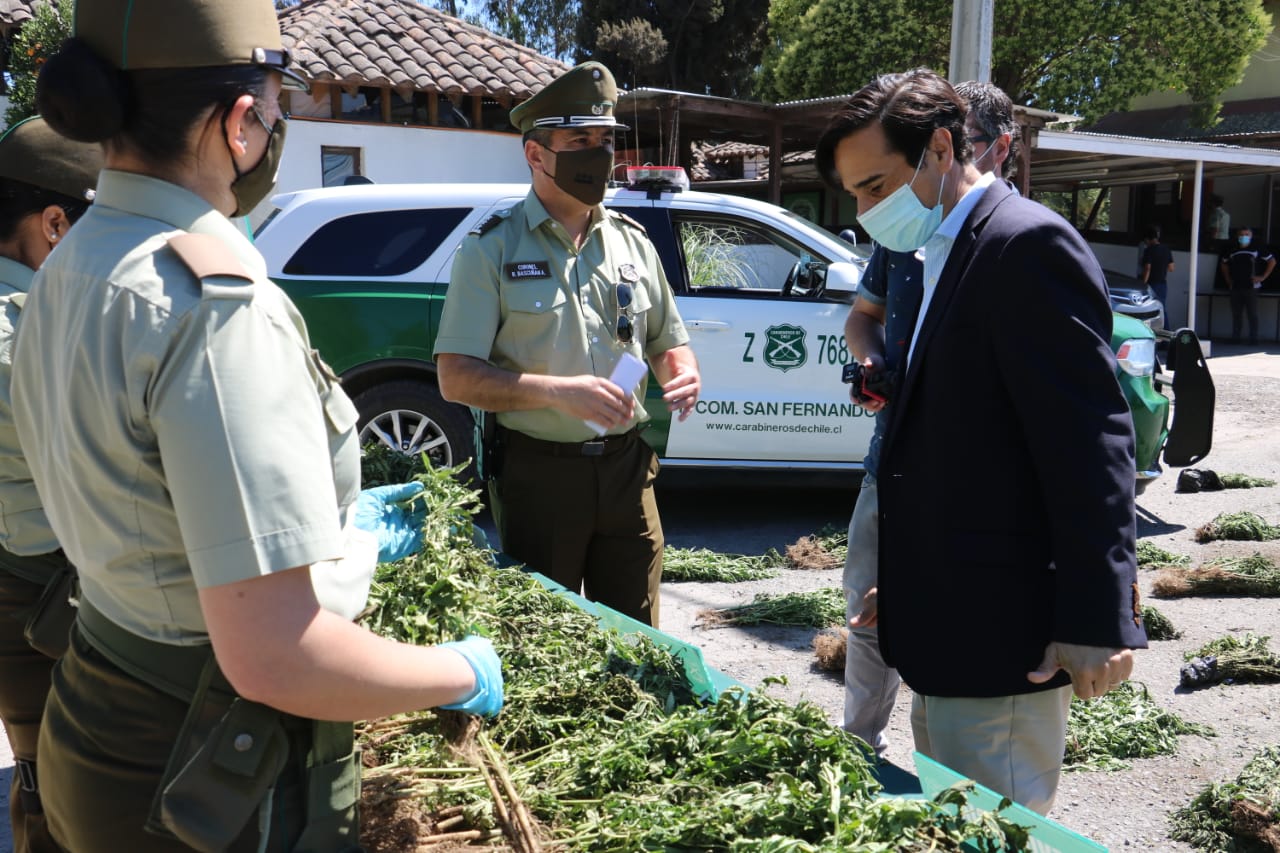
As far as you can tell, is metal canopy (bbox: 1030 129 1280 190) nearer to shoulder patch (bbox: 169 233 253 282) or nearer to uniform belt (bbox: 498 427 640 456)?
uniform belt (bbox: 498 427 640 456)

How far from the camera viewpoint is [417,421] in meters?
7.20

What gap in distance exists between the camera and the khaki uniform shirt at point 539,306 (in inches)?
138

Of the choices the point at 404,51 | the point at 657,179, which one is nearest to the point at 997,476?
the point at 657,179

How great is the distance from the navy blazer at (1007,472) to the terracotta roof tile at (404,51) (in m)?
13.8

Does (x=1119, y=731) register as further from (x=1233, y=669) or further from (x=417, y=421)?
(x=417, y=421)

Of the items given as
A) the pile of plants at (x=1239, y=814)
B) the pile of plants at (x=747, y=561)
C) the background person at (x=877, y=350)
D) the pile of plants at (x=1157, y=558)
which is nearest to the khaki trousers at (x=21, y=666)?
the background person at (x=877, y=350)

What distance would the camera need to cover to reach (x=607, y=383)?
324 centimetres

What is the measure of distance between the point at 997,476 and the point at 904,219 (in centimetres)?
74

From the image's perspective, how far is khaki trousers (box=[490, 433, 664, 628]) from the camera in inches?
139

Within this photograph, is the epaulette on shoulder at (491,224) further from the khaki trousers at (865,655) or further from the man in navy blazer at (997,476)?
the khaki trousers at (865,655)

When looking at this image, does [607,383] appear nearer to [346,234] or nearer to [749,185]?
[346,234]

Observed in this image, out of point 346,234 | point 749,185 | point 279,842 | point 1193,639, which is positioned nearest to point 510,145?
point 749,185

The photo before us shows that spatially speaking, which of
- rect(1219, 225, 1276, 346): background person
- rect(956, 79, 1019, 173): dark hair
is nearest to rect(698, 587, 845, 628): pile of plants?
rect(956, 79, 1019, 173): dark hair

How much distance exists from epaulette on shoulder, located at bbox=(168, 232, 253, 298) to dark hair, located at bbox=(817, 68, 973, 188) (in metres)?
1.68
